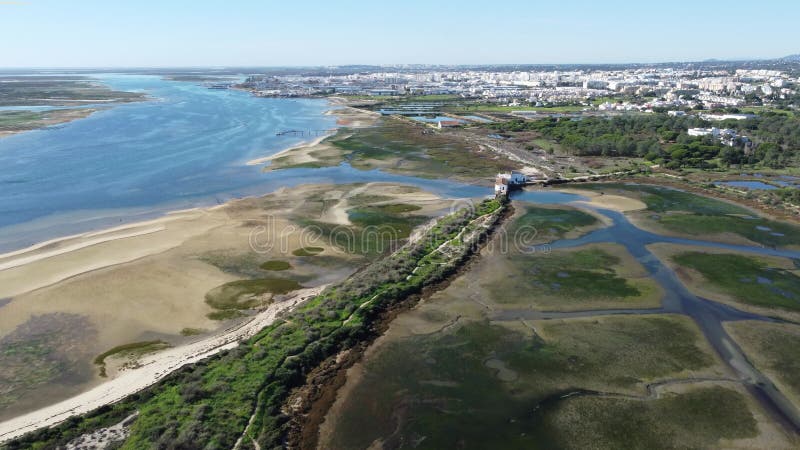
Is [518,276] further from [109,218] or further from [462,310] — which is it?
[109,218]

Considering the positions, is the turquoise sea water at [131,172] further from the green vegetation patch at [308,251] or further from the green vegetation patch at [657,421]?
the green vegetation patch at [657,421]

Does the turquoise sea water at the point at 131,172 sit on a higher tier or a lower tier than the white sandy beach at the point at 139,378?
higher

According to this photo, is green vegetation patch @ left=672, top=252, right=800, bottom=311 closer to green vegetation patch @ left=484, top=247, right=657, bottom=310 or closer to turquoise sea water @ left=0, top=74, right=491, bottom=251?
green vegetation patch @ left=484, top=247, right=657, bottom=310

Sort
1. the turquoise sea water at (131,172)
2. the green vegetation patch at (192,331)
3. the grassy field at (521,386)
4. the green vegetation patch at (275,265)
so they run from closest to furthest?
the grassy field at (521,386), the green vegetation patch at (192,331), the green vegetation patch at (275,265), the turquoise sea water at (131,172)

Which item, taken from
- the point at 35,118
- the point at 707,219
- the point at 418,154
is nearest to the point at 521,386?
the point at 707,219

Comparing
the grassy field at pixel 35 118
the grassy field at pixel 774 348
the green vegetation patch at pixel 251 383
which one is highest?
the grassy field at pixel 35 118

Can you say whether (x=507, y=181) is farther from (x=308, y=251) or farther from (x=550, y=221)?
(x=308, y=251)

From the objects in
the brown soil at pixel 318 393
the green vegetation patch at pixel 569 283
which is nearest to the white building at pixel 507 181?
the green vegetation patch at pixel 569 283
